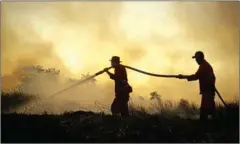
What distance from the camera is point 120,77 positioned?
162 inches

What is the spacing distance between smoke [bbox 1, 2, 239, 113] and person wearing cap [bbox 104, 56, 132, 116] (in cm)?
4

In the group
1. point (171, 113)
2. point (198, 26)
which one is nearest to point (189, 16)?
Answer: point (198, 26)

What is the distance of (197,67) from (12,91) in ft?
4.41

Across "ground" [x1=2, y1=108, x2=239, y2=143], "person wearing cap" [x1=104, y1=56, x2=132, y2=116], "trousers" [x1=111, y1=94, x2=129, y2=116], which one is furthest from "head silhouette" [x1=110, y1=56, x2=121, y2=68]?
"ground" [x1=2, y1=108, x2=239, y2=143]

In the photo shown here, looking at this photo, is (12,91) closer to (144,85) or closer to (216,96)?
(144,85)

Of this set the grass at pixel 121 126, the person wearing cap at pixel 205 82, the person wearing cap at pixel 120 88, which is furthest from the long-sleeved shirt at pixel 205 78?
the person wearing cap at pixel 120 88

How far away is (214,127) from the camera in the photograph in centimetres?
403

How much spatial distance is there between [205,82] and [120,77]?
61cm

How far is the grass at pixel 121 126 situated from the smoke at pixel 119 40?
11 cm

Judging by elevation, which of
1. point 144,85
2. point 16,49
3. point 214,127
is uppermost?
point 16,49

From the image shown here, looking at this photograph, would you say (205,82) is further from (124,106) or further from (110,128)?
(110,128)

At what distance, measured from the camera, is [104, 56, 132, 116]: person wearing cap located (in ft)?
13.4

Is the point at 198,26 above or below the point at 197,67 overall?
above

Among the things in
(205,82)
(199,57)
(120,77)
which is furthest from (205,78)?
(120,77)
